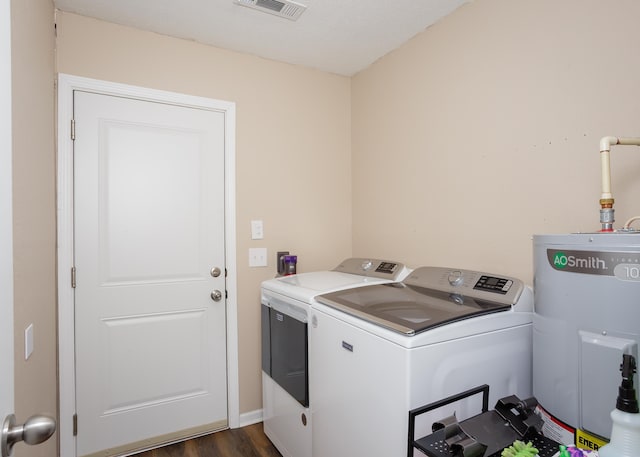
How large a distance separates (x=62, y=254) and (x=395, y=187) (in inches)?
77.0

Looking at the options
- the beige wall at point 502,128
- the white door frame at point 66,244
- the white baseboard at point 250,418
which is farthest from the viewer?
the white baseboard at point 250,418

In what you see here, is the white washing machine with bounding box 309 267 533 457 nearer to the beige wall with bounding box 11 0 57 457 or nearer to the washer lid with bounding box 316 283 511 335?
the washer lid with bounding box 316 283 511 335

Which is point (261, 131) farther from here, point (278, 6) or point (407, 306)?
point (407, 306)

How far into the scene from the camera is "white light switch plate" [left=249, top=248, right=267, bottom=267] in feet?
7.82

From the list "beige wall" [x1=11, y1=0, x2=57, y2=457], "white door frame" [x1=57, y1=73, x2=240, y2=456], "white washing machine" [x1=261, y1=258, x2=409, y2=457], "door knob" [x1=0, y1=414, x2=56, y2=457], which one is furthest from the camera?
"white door frame" [x1=57, y1=73, x2=240, y2=456]

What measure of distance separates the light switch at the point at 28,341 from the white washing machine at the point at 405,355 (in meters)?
1.07

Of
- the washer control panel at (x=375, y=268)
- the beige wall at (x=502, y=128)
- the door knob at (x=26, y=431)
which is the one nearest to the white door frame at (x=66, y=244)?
the door knob at (x=26, y=431)

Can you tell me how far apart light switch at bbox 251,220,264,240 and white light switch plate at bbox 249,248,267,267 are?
8 cm

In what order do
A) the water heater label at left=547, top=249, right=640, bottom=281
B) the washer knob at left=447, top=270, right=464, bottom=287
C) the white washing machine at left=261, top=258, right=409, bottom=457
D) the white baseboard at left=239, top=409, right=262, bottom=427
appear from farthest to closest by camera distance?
the white baseboard at left=239, top=409, right=262, bottom=427
the white washing machine at left=261, top=258, right=409, bottom=457
the washer knob at left=447, top=270, right=464, bottom=287
the water heater label at left=547, top=249, right=640, bottom=281

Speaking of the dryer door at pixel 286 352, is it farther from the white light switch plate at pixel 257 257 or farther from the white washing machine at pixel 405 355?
the white light switch plate at pixel 257 257

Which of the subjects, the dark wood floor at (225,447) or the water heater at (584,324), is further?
the dark wood floor at (225,447)

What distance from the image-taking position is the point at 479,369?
129cm

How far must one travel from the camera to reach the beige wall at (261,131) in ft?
6.60

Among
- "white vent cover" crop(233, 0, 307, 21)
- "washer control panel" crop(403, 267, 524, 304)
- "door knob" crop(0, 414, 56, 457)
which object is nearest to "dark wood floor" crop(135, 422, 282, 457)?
"washer control panel" crop(403, 267, 524, 304)
